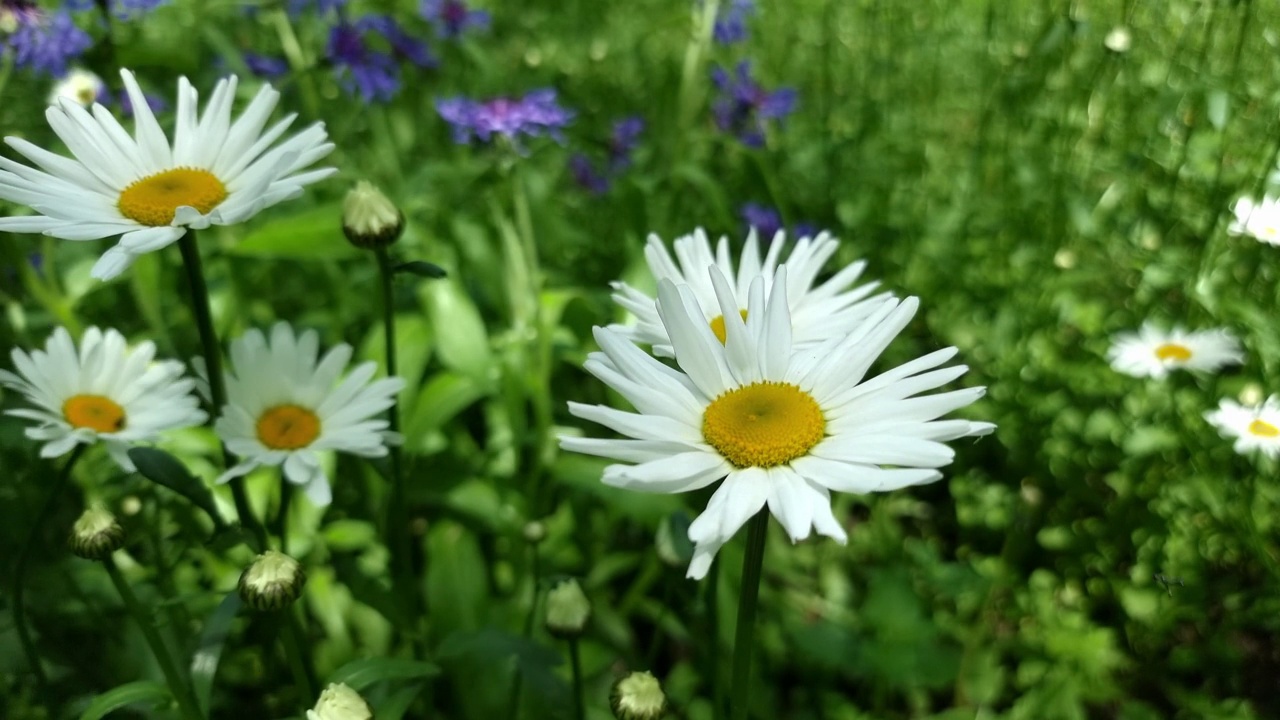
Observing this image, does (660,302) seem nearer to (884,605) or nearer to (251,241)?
(884,605)

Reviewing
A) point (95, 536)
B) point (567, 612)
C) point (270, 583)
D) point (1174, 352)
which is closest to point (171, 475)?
point (95, 536)

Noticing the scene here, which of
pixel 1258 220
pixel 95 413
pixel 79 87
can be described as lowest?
pixel 95 413

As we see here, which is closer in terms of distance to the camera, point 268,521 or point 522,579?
point 268,521

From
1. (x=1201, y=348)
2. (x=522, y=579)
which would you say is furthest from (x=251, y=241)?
(x=1201, y=348)

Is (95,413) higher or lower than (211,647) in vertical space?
higher

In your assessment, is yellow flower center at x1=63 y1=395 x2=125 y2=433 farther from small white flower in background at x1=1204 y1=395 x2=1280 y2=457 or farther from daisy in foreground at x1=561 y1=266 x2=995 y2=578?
small white flower in background at x1=1204 y1=395 x2=1280 y2=457

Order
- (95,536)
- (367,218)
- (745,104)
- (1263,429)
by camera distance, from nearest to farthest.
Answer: (95,536) < (367,218) < (1263,429) < (745,104)

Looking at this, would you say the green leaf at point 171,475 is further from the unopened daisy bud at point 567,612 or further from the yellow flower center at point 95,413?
the unopened daisy bud at point 567,612

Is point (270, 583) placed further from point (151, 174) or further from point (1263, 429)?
point (1263, 429)
